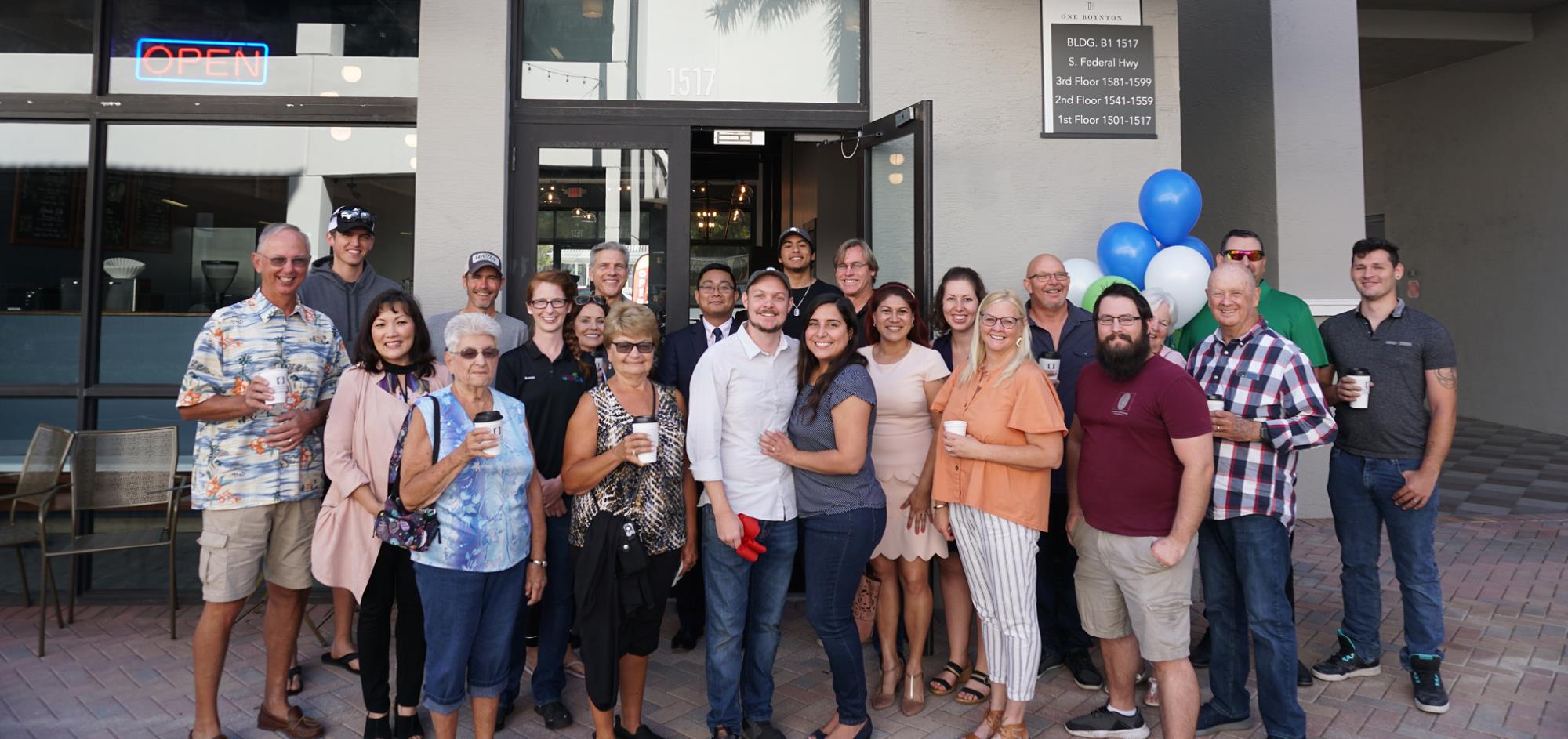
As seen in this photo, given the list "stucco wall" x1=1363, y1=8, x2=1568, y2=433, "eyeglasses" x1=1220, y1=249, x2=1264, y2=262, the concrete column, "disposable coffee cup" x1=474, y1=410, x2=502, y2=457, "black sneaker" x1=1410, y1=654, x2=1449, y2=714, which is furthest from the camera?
"stucco wall" x1=1363, y1=8, x2=1568, y2=433

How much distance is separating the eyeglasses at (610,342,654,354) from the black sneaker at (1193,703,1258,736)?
270 cm

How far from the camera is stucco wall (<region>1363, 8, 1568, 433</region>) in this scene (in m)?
10.5

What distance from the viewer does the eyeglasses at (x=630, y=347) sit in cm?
293

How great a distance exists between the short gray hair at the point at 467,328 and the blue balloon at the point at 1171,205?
3.69 m

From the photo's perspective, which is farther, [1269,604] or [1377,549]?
[1377,549]

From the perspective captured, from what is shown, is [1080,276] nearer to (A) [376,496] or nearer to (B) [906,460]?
(B) [906,460]

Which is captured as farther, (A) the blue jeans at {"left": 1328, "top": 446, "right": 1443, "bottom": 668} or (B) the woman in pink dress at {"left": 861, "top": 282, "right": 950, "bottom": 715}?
(A) the blue jeans at {"left": 1328, "top": 446, "right": 1443, "bottom": 668}

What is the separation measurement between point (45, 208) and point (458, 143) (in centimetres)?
277

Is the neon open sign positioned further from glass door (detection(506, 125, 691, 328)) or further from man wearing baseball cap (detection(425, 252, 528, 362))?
man wearing baseball cap (detection(425, 252, 528, 362))

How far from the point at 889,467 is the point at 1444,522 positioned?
611 cm

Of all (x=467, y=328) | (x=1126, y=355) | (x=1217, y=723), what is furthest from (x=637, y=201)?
(x=1217, y=723)

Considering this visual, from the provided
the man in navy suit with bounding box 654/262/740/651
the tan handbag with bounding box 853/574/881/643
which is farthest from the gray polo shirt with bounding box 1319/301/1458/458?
the man in navy suit with bounding box 654/262/740/651

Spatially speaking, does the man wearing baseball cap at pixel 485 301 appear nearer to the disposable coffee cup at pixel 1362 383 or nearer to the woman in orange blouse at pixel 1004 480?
the woman in orange blouse at pixel 1004 480

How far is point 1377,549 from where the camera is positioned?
3.99 meters
